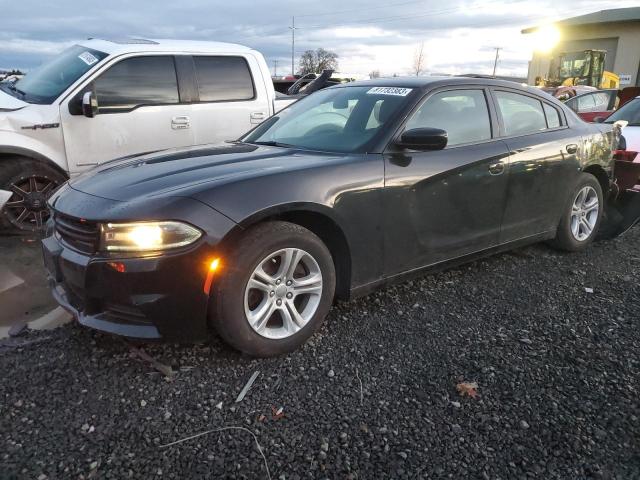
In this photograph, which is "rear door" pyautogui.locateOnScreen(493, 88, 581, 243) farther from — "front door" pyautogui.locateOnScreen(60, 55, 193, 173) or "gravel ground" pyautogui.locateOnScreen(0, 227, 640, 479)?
"front door" pyautogui.locateOnScreen(60, 55, 193, 173)

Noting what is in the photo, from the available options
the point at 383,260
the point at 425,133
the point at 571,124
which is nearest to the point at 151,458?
the point at 383,260

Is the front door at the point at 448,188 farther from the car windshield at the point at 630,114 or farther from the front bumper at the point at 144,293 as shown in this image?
the car windshield at the point at 630,114

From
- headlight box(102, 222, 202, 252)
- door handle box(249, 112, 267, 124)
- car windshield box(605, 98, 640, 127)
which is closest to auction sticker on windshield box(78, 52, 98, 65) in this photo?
door handle box(249, 112, 267, 124)

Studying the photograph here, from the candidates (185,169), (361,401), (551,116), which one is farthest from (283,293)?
(551,116)

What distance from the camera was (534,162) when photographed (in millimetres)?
4176

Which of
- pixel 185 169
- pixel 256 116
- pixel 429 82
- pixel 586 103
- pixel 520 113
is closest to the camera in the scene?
pixel 185 169

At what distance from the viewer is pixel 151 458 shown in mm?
2205

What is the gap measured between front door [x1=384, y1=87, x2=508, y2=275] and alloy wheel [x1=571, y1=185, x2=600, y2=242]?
1.24 meters

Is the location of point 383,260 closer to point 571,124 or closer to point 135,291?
point 135,291

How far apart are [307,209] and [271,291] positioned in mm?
492

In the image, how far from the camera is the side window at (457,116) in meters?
3.64

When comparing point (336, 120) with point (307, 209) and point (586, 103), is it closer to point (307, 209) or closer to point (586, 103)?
point (307, 209)

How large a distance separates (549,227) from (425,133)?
1.89 metres

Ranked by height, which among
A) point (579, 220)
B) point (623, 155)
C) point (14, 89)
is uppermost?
point (14, 89)
